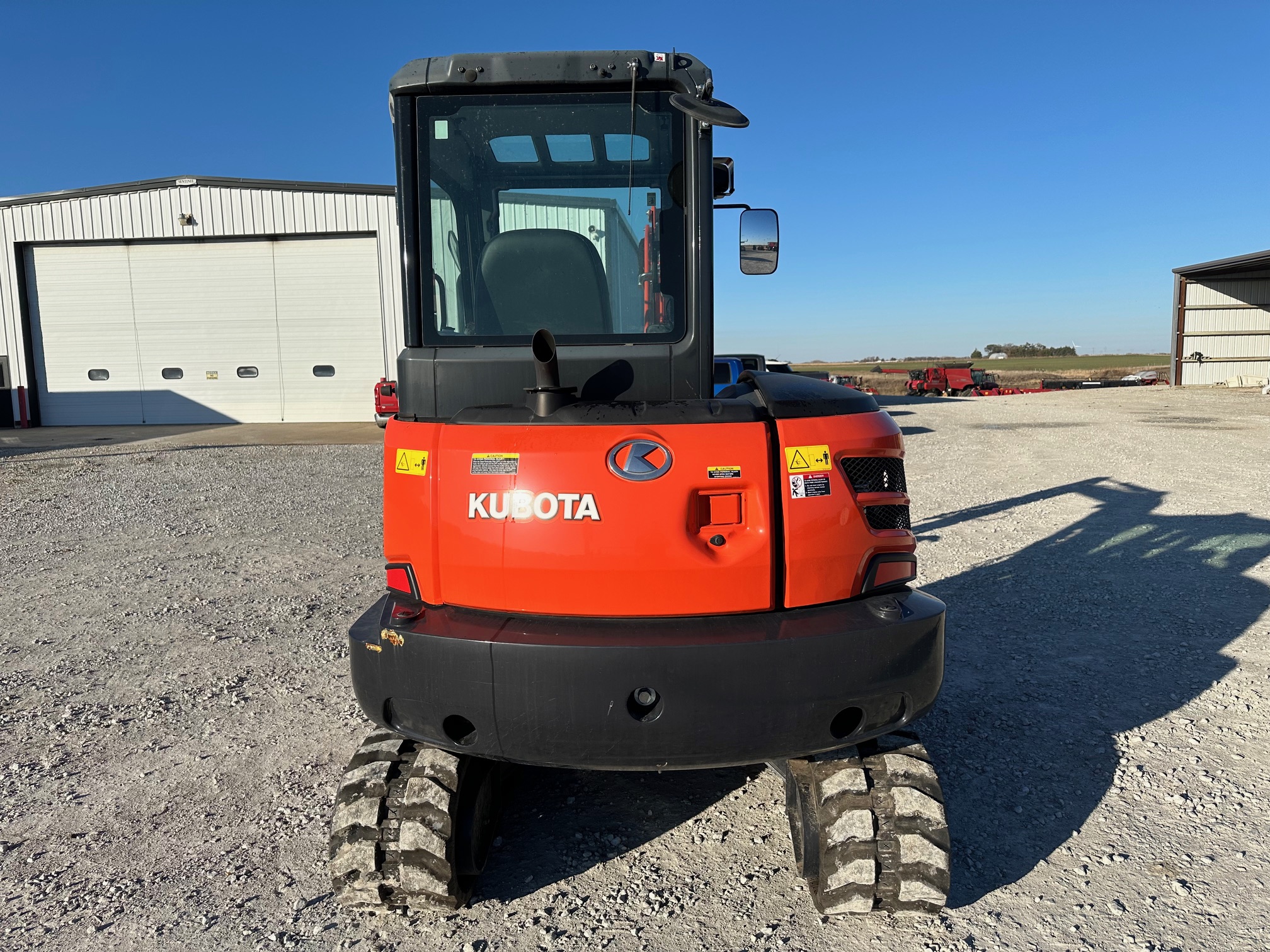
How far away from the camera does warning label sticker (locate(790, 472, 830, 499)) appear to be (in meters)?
2.52

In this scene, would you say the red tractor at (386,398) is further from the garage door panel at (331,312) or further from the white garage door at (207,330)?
the white garage door at (207,330)

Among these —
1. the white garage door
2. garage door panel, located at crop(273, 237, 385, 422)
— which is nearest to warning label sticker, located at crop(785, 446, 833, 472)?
garage door panel, located at crop(273, 237, 385, 422)

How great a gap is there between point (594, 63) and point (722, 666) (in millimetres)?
1959

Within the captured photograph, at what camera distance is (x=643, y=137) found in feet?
9.36

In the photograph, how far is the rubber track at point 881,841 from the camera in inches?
100

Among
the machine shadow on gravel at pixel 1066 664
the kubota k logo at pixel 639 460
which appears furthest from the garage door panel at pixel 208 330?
the kubota k logo at pixel 639 460

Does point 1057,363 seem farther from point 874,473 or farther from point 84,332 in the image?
point 874,473

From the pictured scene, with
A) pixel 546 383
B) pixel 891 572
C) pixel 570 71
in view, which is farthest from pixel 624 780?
pixel 570 71

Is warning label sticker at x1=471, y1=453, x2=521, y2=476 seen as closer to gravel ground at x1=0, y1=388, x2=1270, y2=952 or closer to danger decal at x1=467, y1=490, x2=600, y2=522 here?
danger decal at x1=467, y1=490, x2=600, y2=522

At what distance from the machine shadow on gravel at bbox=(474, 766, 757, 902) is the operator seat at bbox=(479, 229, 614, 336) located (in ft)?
5.75

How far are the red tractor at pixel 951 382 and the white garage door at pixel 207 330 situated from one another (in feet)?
97.4

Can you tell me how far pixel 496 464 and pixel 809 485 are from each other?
3.05ft

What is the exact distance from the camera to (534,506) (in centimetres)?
247

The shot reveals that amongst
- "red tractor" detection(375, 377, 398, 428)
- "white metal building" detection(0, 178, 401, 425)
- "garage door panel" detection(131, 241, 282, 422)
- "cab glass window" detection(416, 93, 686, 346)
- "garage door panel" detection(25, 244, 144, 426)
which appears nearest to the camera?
"cab glass window" detection(416, 93, 686, 346)
